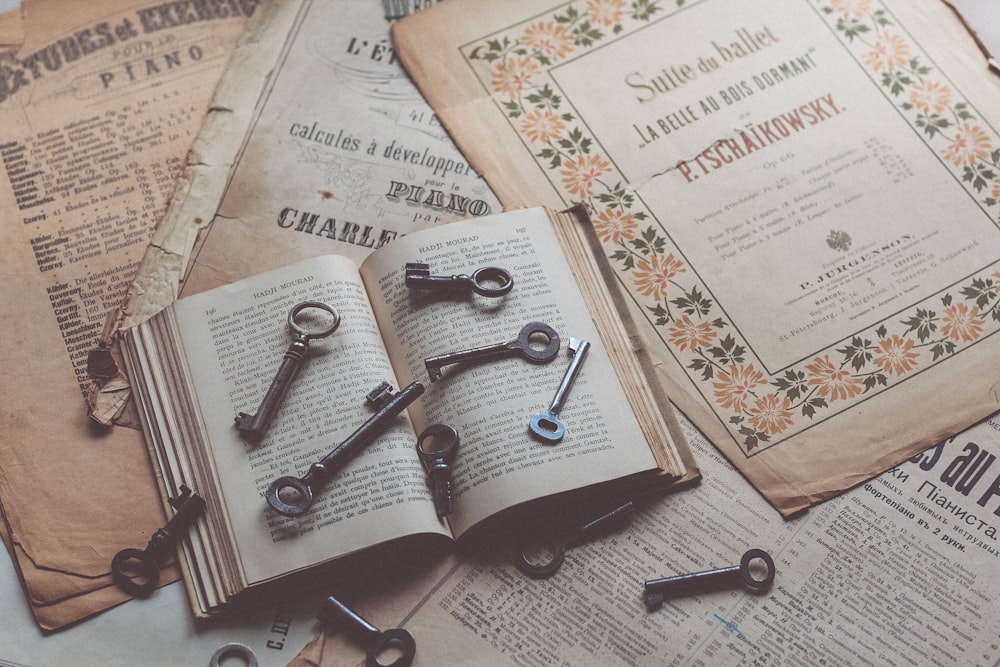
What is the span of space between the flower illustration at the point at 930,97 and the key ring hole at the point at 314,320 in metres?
0.88

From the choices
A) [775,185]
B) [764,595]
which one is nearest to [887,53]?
[775,185]

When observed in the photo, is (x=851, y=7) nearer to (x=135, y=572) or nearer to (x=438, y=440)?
(x=438, y=440)

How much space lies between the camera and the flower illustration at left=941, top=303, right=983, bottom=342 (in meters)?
1.13

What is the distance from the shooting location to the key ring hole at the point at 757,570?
100 cm

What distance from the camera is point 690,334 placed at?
113 cm

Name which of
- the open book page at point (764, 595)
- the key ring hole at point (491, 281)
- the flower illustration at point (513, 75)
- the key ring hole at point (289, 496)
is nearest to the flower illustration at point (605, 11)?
the flower illustration at point (513, 75)

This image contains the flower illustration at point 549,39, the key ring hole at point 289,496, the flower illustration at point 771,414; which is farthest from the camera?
the flower illustration at point 549,39

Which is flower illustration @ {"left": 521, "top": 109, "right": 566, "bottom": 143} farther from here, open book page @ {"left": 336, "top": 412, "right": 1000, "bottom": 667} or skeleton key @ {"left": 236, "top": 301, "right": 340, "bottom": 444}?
open book page @ {"left": 336, "top": 412, "right": 1000, "bottom": 667}

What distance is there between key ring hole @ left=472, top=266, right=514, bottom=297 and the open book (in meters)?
0.01

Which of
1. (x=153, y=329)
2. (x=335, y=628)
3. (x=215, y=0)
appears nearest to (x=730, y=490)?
(x=335, y=628)

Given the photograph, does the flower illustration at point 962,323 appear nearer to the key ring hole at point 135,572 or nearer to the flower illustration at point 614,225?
the flower illustration at point 614,225

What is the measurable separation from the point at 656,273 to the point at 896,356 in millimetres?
323

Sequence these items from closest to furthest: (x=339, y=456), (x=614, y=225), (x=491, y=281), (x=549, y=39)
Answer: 1. (x=339, y=456)
2. (x=491, y=281)
3. (x=614, y=225)
4. (x=549, y=39)

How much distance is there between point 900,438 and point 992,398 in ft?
0.44
